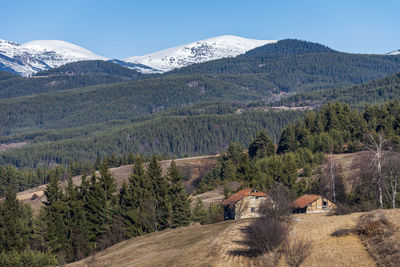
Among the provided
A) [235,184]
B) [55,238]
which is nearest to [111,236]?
[55,238]

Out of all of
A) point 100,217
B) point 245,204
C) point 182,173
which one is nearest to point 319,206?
point 245,204

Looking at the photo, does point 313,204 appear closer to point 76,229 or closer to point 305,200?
point 305,200

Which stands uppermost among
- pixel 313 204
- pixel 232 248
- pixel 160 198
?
pixel 232 248

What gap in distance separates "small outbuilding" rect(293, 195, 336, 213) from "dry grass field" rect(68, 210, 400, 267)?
2091 cm

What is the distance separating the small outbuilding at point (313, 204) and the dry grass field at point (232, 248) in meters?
20.9

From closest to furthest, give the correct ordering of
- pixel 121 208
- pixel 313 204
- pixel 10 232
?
pixel 313 204
pixel 10 232
pixel 121 208

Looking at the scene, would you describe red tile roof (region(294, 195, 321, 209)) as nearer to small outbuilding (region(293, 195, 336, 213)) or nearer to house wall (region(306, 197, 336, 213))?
small outbuilding (region(293, 195, 336, 213))

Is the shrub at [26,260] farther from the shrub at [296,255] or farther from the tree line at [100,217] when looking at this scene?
the shrub at [296,255]

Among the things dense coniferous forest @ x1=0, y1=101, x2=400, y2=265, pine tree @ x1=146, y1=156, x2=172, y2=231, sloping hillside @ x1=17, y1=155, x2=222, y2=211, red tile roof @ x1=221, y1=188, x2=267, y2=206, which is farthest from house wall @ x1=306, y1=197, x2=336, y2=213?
sloping hillside @ x1=17, y1=155, x2=222, y2=211

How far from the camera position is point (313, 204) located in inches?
3403

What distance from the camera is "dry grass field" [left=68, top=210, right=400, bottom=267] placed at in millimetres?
49625

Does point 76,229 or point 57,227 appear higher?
point 57,227

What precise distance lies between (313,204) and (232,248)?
1363 inches

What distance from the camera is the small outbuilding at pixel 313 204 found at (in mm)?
85575
